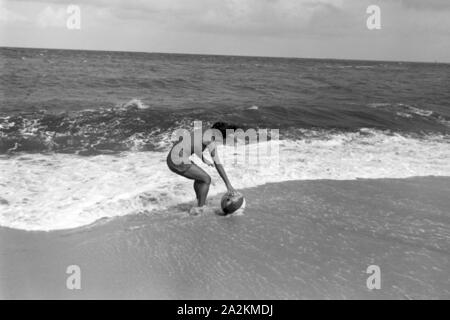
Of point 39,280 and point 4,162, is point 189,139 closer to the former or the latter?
point 39,280

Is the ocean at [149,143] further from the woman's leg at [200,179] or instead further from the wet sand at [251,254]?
the wet sand at [251,254]

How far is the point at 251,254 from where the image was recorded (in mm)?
5250

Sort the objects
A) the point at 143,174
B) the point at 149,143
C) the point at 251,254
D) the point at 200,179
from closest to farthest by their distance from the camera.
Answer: the point at 251,254 → the point at 200,179 → the point at 143,174 → the point at 149,143

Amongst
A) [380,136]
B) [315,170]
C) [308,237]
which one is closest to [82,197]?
[308,237]

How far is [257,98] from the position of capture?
22688 millimetres

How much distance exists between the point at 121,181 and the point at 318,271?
4.56m

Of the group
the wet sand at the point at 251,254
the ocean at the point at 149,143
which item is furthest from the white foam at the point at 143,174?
the wet sand at the point at 251,254

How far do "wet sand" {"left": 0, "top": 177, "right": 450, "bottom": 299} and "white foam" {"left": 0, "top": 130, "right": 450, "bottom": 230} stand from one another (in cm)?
54

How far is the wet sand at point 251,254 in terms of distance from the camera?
444cm

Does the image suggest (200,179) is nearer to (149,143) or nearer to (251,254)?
(251,254)

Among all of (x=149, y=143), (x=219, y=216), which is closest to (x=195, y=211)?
(x=219, y=216)

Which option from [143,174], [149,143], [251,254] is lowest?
[251,254]

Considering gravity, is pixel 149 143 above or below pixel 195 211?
above

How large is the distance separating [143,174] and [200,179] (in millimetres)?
2493
